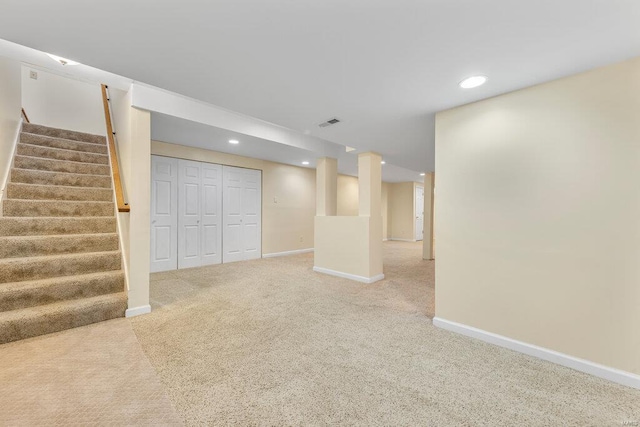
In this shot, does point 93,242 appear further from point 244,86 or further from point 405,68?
point 405,68

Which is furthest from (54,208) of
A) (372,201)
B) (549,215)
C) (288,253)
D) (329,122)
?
(549,215)

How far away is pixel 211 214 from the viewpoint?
5.14 metres

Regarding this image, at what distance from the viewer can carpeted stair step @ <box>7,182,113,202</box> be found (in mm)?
3033

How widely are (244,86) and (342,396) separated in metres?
2.25

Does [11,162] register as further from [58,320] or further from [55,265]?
[58,320]

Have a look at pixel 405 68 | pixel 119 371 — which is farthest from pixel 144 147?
pixel 405 68

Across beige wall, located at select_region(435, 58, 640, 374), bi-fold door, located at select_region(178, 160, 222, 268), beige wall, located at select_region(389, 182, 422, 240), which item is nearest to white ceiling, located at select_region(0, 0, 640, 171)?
beige wall, located at select_region(435, 58, 640, 374)

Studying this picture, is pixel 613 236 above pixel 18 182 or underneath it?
underneath

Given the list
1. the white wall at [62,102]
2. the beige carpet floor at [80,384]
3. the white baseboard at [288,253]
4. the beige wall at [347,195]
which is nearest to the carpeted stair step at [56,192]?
the beige carpet floor at [80,384]

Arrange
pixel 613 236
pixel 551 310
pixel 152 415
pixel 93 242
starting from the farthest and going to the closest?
pixel 93 242 → pixel 551 310 → pixel 613 236 → pixel 152 415

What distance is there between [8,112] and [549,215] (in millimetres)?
5937

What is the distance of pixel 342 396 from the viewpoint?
152 cm

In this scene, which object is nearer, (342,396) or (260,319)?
(342,396)

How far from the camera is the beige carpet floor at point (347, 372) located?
1.39 meters
